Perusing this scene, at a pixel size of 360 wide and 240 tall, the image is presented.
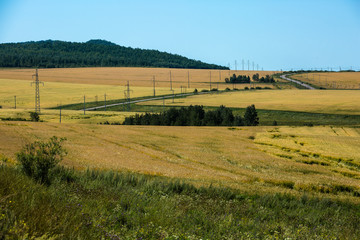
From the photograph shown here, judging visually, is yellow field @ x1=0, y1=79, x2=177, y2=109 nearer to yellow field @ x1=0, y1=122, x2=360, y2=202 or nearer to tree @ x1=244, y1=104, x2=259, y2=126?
tree @ x1=244, y1=104, x2=259, y2=126

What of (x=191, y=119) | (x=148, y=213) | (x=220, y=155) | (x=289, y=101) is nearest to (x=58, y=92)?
(x=289, y=101)

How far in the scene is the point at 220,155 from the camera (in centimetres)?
3650

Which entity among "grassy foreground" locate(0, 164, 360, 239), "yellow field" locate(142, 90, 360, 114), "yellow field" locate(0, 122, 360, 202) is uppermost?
"yellow field" locate(142, 90, 360, 114)

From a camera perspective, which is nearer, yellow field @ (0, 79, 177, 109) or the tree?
the tree

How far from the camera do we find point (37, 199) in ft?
31.4

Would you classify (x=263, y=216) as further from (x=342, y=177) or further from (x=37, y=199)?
(x=342, y=177)

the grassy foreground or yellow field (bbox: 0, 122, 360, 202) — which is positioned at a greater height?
the grassy foreground

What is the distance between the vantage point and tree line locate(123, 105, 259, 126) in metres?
84.5

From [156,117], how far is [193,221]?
73.5 meters

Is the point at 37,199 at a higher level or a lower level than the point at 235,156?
higher

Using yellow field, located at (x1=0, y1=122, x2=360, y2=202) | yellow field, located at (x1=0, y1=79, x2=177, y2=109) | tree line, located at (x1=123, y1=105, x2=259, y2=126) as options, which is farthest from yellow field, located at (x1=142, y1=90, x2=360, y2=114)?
yellow field, located at (x1=0, y1=122, x2=360, y2=202)

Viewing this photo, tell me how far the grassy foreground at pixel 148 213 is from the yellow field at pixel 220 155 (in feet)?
12.9

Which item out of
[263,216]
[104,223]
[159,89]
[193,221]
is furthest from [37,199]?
[159,89]

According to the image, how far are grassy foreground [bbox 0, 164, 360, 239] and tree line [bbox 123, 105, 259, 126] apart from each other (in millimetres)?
64839
